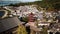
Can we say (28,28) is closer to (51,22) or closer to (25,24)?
(25,24)

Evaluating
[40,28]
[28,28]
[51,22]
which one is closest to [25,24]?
[28,28]

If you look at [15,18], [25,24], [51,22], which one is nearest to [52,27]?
[51,22]

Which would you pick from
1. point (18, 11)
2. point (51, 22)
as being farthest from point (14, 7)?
point (51, 22)

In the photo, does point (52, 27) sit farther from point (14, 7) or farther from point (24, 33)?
point (14, 7)

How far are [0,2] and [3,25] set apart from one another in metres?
0.58

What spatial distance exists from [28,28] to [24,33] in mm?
166

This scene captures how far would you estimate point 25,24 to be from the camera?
3.23m

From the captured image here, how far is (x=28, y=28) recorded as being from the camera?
3227mm

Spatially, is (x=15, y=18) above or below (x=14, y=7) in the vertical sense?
below

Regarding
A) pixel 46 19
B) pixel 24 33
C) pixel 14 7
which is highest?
pixel 14 7

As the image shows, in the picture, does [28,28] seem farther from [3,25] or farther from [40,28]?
[3,25]

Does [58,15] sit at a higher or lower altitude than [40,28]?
higher

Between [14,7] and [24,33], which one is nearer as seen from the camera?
[24,33]

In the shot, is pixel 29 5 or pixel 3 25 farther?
pixel 29 5
